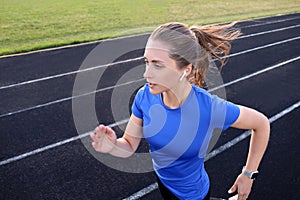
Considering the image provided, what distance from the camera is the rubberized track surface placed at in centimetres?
469

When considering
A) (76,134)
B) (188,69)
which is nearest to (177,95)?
(188,69)

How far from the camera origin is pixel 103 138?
2336mm

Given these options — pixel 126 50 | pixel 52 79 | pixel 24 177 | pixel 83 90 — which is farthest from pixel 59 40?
pixel 24 177

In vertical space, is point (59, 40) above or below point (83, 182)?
below

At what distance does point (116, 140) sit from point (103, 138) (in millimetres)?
179

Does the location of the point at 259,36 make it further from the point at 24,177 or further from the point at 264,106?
the point at 24,177

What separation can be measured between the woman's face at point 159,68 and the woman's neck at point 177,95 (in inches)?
3.1

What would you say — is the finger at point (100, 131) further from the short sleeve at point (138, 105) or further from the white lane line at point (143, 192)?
the white lane line at point (143, 192)

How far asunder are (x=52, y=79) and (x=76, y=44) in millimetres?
3809

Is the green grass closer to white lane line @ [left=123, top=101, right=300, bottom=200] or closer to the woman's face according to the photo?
white lane line @ [left=123, top=101, right=300, bottom=200]

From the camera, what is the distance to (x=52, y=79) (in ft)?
29.2

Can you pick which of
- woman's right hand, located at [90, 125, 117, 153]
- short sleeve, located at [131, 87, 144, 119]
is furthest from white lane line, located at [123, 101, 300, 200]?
woman's right hand, located at [90, 125, 117, 153]

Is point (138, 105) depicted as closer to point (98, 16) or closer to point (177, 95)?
point (177, 95)

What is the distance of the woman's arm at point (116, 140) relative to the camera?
2.32 meters
